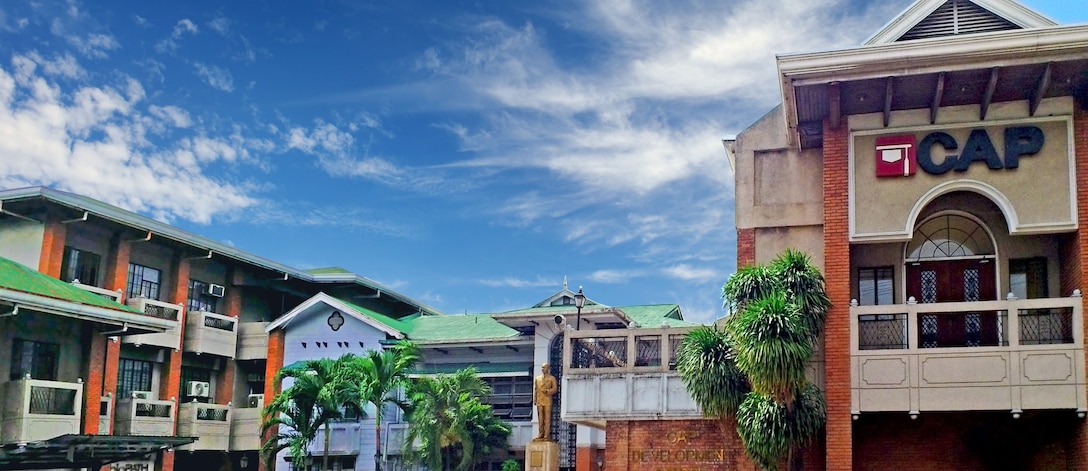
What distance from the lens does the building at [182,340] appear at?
1267 inches

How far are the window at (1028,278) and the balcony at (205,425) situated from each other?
30025 mm

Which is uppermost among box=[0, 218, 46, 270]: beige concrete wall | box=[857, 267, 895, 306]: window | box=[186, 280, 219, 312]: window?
box=[0, 218, 46, 270]: beige concrete wall

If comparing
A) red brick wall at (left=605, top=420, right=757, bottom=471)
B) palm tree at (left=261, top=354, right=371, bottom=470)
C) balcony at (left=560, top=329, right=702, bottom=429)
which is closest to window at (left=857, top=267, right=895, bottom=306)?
balcony at (left=560, top=329, right=702, bottom=429)

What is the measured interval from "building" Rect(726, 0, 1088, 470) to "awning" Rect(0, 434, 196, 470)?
19970 millimetres

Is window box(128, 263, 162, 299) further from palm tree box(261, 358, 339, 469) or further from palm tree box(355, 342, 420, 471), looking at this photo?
palm tree box(355, 342, 420, 471)

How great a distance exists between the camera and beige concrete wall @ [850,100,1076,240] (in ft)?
71.0

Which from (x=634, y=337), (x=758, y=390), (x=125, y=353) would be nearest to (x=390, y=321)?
(x=125, y=353)

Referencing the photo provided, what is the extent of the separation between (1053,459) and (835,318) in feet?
16.5

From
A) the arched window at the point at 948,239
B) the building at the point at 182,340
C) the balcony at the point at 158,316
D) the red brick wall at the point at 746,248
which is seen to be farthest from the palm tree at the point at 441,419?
the arched window at the point at 948,239

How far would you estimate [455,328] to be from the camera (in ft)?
146

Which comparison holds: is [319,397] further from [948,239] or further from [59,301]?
[948,239]

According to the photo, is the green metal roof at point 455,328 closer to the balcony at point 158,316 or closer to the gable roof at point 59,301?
the balcony at point 158,316

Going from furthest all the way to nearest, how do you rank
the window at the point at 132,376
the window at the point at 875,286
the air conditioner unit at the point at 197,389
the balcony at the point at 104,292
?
the air conditioner unit at the point at 197,389 → the window at the point at 132,376 → the balcony at the point at 104,292 → the window at the point at 875,286

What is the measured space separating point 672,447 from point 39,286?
1830 cm
